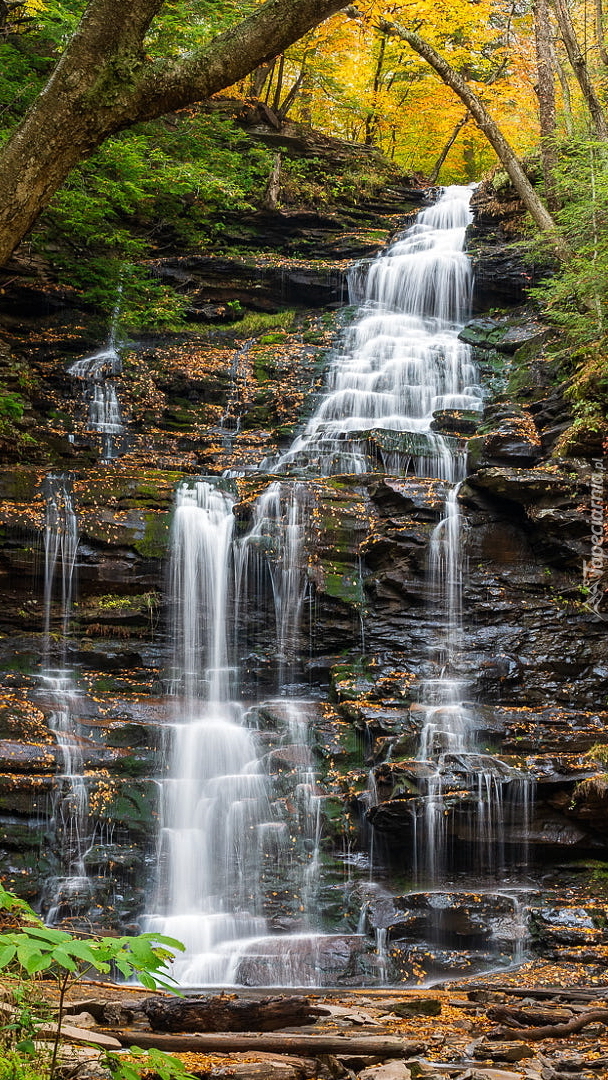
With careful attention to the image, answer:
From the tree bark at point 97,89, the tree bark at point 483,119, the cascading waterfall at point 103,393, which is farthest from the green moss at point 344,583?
the tree bark at point 97,89

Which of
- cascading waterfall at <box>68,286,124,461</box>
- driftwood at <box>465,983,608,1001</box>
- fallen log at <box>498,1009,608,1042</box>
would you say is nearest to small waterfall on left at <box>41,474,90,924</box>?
cascading waterfall at <box>68,286,124,461</box>

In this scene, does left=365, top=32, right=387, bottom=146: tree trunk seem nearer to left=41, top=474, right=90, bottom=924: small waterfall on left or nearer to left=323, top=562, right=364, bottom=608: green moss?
left=323, top=562, right=364, bottom=608: green moss

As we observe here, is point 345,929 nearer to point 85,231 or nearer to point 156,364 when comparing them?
point 156,364

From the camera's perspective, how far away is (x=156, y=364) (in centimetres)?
1684

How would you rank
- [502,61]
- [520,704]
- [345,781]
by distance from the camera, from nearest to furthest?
1. [345,781]
2. [520,704]
3. [502,61]

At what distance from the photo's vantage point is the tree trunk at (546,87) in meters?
15.0

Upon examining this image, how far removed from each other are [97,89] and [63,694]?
296 inches

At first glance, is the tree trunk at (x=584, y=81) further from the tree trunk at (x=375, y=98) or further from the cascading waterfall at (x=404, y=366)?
the tree trunk at (x=375, y=98)

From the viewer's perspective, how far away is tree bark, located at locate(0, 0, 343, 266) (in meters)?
3.55

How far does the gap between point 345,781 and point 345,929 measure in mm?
1596

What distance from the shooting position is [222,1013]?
428 cm

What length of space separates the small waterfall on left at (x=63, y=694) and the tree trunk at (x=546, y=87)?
34.4 feet

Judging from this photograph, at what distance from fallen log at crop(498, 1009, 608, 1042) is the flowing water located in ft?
8.60

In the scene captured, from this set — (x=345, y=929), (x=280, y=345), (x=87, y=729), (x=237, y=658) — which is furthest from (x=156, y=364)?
(x=345, y=929)
